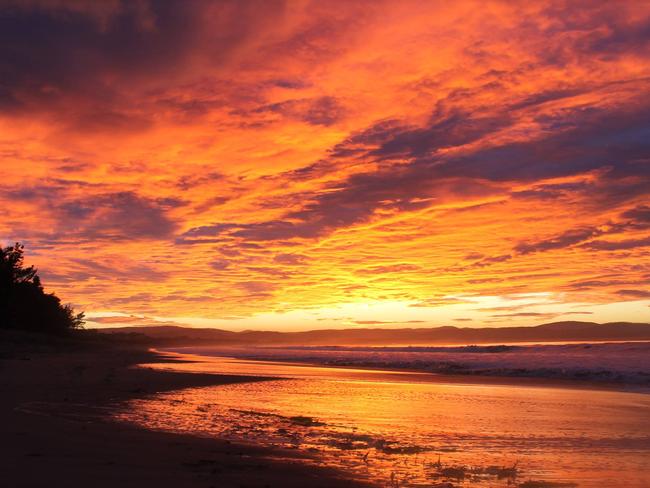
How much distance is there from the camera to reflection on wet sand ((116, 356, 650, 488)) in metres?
8.09

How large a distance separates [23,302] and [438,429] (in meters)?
54.0

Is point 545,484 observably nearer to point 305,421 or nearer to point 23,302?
point 305,421

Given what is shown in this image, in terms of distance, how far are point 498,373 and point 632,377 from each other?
6964mm

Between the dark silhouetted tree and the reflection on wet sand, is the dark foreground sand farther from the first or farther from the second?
the dark silhouetted tree

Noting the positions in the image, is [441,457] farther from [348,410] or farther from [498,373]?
[498,373]

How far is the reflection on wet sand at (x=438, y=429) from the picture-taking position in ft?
26.5

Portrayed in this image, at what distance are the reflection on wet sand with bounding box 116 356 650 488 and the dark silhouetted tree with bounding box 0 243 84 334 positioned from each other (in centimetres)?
4073

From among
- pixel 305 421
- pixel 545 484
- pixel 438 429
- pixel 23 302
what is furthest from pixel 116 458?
pixel 23 302

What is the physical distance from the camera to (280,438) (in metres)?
10.2

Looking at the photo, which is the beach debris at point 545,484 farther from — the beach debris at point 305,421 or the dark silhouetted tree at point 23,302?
the dark silhouetted tree at point 23,302

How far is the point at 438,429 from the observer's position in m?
11.8

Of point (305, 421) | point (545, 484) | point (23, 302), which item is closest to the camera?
point (545, 484)

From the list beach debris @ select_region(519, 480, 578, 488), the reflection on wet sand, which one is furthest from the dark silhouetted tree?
beach debris @ select_region(519, 480, 578, 488)

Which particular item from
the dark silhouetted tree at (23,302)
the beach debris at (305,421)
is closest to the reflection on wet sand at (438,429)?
the beach debris at (305,421)
